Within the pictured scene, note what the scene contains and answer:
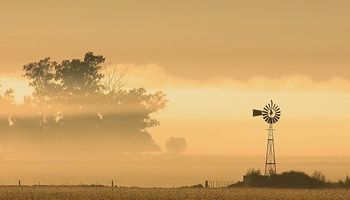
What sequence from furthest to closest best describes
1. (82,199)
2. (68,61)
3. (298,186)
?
(68,61), (298,186), (82,199)

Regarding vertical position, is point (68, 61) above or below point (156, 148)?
above

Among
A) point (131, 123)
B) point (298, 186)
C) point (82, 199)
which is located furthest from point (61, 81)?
point (82, 199)

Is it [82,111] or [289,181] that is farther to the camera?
[82,111]

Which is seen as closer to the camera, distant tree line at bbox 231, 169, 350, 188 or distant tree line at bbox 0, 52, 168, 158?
distant tree line at bbox 231, 169, 350, 188

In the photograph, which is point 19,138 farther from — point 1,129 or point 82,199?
point 82,199

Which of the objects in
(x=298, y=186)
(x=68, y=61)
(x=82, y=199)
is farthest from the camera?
(x=68, y=61)

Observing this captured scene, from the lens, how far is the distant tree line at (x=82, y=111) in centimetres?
14075

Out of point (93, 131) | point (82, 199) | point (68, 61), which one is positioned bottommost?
point (82, 199)

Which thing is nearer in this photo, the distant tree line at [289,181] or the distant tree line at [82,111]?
the distant tree line at [289,181]

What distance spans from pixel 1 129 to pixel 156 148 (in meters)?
24.1

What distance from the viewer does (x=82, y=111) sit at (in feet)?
464

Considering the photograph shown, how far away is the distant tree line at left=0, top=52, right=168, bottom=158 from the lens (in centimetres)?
14075

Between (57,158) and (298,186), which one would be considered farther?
(57,158)

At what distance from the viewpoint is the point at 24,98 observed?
146 meters
